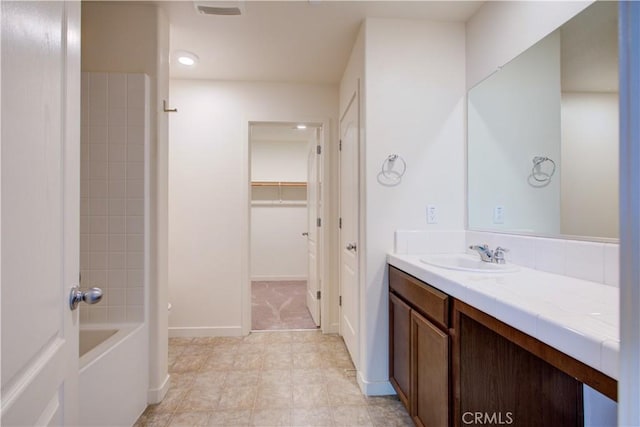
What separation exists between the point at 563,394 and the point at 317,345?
1779 millimetres

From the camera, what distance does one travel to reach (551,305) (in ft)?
2.81

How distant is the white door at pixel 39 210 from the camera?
55cm

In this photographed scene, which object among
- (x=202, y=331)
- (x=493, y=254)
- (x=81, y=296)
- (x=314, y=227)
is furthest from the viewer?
(x=314, y=227)

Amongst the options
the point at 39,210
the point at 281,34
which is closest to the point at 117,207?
the point at 39,210


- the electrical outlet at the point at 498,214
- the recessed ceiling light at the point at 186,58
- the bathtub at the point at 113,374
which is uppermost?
the recessed ceiling light at the point at 186,58

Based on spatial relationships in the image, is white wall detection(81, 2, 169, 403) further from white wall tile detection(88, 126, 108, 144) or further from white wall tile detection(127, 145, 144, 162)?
white wall tile detection(88, 126, 108, 144)

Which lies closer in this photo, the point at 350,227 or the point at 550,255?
the point at 550,255

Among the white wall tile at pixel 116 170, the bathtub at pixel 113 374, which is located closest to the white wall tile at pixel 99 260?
the bathtub at pixel 113 374

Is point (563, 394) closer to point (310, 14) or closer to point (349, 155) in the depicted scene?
point (349, 155)

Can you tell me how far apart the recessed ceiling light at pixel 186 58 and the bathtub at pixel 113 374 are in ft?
6.43

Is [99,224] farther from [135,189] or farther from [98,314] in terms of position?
[98,314]

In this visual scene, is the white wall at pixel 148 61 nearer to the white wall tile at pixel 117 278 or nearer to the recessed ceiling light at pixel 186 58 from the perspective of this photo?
the white wall tile at pixel 117 278

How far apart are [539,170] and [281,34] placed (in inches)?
71.2

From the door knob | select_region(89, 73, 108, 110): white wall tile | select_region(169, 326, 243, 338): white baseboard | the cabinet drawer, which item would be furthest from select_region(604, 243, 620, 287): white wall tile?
select_region(169, 326, 243, 338): white baseboard
